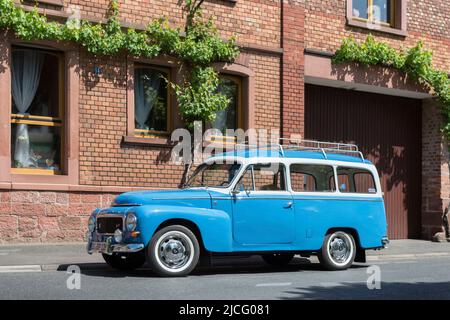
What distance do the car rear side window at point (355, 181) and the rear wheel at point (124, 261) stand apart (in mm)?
3564

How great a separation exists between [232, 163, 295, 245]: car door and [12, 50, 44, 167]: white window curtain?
538cm

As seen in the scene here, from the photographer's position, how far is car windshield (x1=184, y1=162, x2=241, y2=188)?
1114cm

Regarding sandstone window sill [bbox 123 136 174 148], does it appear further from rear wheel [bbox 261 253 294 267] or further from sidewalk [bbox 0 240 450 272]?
rear wheel [bbox 261 253 294 267]

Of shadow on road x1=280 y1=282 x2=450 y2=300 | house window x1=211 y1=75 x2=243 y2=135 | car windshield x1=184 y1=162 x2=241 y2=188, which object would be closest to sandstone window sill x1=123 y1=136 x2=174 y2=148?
house window x1=211 y1=75 x2=243 y2=135

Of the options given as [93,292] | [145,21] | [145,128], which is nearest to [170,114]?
[145,128]

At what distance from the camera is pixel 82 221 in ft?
47.6

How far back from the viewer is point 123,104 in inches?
601

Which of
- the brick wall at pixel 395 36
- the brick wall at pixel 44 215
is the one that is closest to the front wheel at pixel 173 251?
the brick wall at pixel 44 215

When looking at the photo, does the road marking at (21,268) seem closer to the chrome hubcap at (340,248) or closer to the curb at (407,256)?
the chrome hubcap at (340,248)

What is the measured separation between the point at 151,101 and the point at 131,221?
6.29 metres

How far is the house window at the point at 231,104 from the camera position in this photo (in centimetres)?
1683

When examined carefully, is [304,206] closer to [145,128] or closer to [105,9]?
[145,128]

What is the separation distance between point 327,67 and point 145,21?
5022 mm
